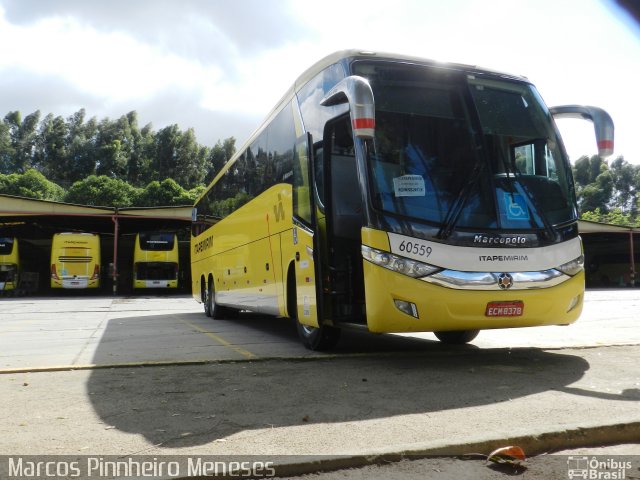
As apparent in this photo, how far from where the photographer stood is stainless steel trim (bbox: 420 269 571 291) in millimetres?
5719

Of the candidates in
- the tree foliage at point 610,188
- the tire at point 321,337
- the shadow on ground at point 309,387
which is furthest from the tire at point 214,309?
the tree foliage at point 610,188

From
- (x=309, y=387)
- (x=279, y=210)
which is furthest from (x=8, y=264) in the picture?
(x=309, y=387)

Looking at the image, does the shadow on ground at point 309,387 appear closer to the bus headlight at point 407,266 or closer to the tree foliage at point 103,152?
the bus headlight at point 407,266

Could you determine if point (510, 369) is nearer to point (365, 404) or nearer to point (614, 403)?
point (614, 403)

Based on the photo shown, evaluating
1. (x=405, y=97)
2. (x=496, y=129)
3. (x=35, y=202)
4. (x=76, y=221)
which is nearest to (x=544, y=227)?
(x=496, y=129)

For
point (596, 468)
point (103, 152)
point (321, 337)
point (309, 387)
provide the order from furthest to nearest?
point (103, 152) → point (321, 337) → point (309, 387) → point (596, 468)

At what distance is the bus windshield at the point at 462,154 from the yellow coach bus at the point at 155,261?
2543cm

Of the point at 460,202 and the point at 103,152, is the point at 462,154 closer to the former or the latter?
the point at 460,202

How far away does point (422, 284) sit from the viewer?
18.7ft

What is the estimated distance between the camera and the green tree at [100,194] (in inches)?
1993

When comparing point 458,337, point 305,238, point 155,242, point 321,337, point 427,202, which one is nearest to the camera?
point 427,202

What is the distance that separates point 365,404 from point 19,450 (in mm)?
2529

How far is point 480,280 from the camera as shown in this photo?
18.9 feet

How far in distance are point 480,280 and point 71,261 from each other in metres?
27.1
